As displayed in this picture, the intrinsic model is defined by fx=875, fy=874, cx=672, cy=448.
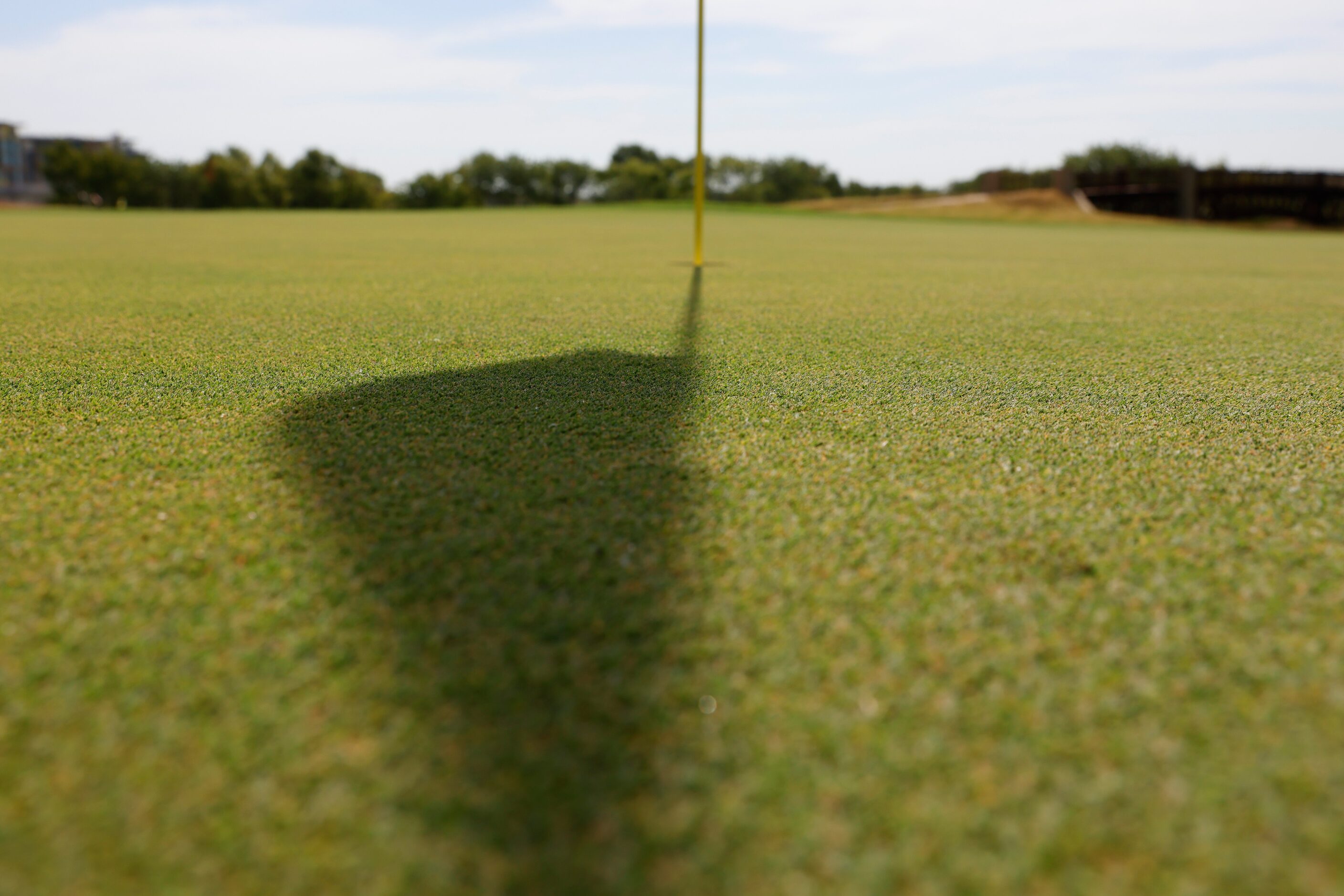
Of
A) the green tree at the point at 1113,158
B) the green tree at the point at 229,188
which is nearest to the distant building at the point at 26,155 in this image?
the green tree at the point at 229,188

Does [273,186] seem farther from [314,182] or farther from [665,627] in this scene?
[665,627]

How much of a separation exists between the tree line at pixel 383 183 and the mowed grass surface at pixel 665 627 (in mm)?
35557

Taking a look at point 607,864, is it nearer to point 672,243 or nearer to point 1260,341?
point 1260,341

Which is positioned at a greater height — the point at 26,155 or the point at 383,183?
the point at 26,155

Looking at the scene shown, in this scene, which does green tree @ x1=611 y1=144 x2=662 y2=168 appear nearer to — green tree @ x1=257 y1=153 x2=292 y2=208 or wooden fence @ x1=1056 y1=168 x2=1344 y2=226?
green tree @ x1=257 y1=153 x2=292 y2=208

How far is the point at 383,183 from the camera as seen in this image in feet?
180

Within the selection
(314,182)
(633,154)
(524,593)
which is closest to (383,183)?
(314,182)

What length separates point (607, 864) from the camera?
71cm

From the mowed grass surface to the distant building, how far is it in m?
83.4

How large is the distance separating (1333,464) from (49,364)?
3185 mm

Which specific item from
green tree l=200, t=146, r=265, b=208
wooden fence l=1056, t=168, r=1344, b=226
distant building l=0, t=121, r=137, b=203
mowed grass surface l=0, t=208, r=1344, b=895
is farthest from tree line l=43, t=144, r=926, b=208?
mowed grass surface l=0, t=208, r=1344, b=895

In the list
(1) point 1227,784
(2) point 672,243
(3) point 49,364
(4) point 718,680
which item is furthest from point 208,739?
(2) point 672,243

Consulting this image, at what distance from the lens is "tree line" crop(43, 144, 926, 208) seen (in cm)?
4531

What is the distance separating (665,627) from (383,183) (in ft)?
195
